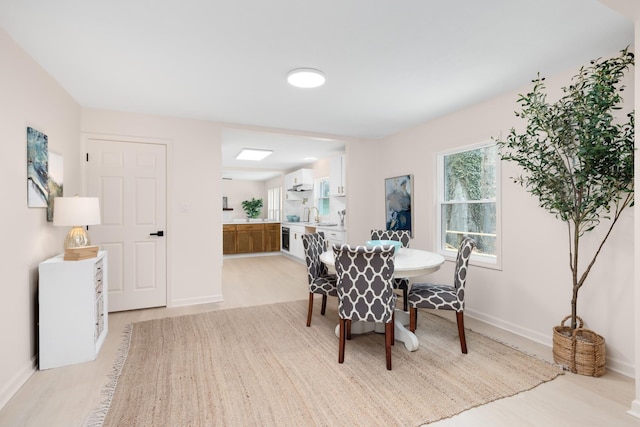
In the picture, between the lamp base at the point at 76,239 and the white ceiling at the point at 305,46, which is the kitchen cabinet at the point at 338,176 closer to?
the white ceiling at the point at 305,46

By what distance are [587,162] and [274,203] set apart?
7903mm

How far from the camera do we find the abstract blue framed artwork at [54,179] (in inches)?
105

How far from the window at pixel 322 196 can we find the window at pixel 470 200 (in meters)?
3.28

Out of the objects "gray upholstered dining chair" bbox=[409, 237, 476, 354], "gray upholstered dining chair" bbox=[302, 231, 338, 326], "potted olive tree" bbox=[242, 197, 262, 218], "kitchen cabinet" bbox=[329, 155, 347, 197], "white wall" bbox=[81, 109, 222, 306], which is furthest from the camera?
"potted olive tree" bbox=[242, 197, 262, 218]

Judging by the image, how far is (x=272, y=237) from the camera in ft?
26.8

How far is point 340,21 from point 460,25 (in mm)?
740

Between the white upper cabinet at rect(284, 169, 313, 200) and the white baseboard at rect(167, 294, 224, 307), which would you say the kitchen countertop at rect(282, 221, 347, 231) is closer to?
the white upper cabinet at rect(284, 169, 313, 200)

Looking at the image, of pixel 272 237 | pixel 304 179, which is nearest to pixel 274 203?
pixel 272 237

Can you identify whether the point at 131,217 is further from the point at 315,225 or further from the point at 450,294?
the point at 450,294

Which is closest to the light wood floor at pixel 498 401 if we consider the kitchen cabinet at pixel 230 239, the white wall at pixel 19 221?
the white wall at pixel 19 221

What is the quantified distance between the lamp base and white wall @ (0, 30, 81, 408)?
165 millimetres

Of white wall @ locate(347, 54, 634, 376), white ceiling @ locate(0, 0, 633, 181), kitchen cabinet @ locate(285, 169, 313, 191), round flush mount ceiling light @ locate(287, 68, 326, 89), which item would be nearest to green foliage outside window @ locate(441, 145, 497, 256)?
white wall @ locate(347, 54, 634, 376)

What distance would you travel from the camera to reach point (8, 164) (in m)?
2.04

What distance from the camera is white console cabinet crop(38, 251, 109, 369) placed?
2.38 metres
